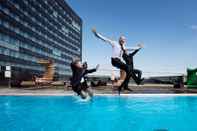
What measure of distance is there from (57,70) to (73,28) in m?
25.1

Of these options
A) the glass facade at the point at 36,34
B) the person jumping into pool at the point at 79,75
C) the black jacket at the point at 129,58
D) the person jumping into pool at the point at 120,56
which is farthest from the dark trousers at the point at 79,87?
the glass facade at the point at 36,34

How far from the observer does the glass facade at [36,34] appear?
213 ft

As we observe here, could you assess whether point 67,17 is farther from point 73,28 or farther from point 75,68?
point 75,68

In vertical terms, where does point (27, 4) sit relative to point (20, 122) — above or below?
above

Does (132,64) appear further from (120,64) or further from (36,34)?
(36,34)

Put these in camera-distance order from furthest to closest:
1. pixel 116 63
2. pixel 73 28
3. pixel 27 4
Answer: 1. pixel 73 28
2. pixel 27 4
3. pixel 116 63

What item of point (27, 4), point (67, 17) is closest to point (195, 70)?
point (27, 4)

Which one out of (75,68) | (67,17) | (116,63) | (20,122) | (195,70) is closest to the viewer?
(20,122)

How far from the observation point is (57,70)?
320 ft

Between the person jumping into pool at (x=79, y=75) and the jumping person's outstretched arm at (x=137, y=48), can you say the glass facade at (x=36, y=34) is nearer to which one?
the person jumping into pool at (x=79, y=75)

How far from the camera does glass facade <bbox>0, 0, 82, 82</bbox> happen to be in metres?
65.1

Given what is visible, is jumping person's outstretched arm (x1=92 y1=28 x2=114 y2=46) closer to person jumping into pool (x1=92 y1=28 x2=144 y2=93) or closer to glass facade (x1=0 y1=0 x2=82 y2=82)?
person jumping into pool (x1=92 y1=28 x2=144 y2=93)

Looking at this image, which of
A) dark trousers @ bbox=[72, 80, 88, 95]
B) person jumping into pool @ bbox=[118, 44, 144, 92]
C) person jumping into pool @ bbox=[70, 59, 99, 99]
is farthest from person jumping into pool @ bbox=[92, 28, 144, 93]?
dark trousers @ bbox=[72, 80, 88, 95]

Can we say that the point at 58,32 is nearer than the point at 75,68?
No
